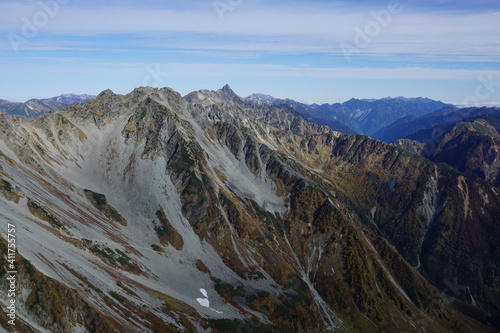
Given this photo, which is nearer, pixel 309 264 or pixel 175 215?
pixel 175 215

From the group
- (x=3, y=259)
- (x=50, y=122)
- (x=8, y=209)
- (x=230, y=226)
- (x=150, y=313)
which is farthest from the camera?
(x=50, y=122)

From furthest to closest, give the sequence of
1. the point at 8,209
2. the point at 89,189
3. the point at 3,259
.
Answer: the point at 89,189, the point at 8,209, the point at 3,259

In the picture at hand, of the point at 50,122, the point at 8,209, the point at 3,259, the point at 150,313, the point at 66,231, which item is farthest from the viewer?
the point at 50,122

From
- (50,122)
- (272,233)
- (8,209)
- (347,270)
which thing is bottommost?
(347,270)

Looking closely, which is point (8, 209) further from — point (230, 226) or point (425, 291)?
point (425, 291)

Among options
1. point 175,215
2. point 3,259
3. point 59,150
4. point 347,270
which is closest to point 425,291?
point 347,270

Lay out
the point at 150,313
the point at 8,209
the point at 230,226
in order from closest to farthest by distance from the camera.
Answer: the point at 150,313, the point at 8,209, the point at 230,226

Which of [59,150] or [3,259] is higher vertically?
[59,150]

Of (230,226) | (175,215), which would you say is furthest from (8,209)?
(230,226)

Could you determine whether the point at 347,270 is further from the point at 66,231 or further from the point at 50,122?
the point at 50,122
